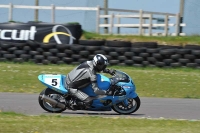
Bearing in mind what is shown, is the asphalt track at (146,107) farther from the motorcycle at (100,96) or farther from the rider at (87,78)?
the rider at (87,78)

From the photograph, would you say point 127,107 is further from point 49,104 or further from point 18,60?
point 18,60

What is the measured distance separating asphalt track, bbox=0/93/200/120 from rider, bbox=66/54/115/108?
338 mm

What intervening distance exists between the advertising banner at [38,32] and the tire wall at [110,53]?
2.32ft

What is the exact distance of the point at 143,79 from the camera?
52.4ft

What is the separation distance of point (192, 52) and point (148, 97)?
430cm

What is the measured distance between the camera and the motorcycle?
1079cm

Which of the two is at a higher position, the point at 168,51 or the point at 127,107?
the point at 168,51

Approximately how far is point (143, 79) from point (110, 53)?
2325 mm

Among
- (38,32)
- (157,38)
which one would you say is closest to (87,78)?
(38,32)

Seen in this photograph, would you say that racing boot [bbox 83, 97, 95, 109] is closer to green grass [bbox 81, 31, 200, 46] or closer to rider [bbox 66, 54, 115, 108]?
rider [bbox 66, 54, 115, 108]

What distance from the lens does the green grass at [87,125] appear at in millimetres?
8336

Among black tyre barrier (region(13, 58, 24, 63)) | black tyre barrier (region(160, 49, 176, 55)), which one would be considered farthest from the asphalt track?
black tyre barrier (region(13, 58, 24, 63))

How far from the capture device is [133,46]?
18.2 metres

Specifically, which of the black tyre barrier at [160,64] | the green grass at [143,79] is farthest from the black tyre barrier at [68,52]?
the black tyre barrier at [160,64]
